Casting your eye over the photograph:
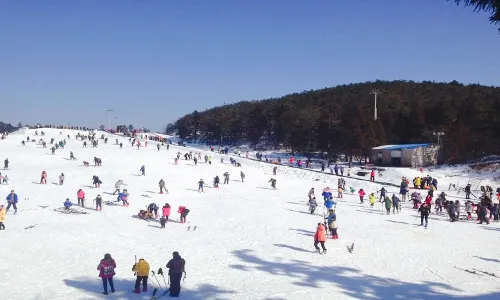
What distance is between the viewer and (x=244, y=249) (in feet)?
51.3

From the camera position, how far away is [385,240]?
17.4m

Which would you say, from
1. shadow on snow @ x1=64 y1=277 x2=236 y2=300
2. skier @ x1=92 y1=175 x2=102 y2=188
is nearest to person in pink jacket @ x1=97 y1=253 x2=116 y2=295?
shadow on snow @ x1=64 y1=277 x2=236 y2=300

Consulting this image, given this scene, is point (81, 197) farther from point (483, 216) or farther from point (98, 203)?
point (483, 216)

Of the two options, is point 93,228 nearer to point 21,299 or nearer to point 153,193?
point 21,299

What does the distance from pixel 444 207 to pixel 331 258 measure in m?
13.3

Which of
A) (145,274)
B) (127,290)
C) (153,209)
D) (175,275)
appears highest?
(153,209)

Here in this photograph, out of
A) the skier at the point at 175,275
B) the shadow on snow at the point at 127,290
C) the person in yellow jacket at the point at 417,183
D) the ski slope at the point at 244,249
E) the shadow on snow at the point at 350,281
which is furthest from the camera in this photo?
the person in yellow jacket at the point at 417,183

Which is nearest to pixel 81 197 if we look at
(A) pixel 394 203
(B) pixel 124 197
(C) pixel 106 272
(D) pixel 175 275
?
(B) pixel 124 197

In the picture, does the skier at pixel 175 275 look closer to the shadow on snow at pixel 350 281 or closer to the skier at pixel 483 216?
the shadow on snow at pixel 350 281

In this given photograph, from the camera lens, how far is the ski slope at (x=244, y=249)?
11477mm

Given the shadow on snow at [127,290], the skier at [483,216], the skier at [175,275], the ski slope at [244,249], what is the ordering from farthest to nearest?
the skier at [483,216] → the ski slope at [244,249] → the shadow on snow at [127,290] → the skier at [175,275]

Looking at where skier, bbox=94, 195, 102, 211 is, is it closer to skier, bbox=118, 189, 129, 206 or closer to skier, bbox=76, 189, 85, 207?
skier, bbox=76, 189, 85, 207

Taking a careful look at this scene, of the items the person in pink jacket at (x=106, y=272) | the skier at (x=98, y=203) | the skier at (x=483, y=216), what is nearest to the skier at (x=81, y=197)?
the skier at (x=98, y=203)

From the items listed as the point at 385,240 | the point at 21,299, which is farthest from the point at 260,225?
the point at 21,299
